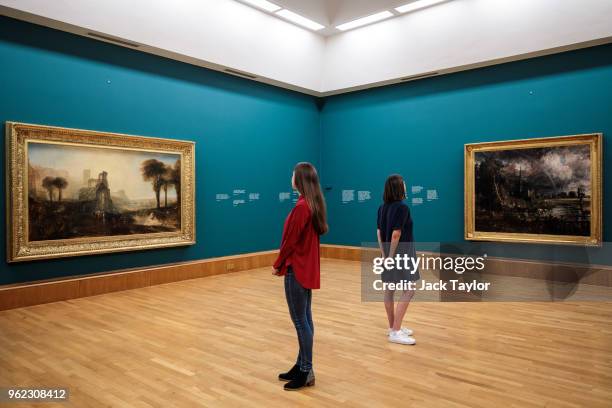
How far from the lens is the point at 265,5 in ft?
41.0

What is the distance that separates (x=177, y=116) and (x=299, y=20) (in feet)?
16.4

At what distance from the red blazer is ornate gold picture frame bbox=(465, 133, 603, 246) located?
863cm

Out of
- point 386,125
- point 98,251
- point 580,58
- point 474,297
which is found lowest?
point 474,297

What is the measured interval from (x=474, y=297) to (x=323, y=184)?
7.71 metres

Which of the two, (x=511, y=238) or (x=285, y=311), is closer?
(x=285, y=311)

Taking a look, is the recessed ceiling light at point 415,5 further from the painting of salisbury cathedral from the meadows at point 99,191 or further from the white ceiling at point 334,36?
the painting of salisbury cathedral from the meadows at point 99,191

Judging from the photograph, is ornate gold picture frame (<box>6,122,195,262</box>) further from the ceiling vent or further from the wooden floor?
the ceiling vent

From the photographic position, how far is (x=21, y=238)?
337 inches

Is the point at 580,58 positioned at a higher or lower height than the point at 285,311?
higher

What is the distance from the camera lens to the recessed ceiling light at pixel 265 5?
1219cm

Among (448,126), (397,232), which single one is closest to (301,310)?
(397,232)

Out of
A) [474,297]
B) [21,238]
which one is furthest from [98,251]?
[474,297]

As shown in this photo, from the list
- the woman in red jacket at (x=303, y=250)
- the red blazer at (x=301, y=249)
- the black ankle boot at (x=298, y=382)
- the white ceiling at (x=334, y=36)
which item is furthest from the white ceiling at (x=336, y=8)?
the black ankle boot at (x=298, y=382)

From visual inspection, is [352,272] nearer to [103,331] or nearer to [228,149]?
[228,149]
